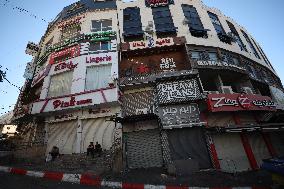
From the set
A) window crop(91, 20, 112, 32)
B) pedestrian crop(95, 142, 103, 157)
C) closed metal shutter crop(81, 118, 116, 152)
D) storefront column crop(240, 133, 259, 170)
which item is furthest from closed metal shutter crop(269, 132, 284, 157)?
window crop(91, 20, 112, 32)

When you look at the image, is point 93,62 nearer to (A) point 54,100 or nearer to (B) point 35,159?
(A) point 54,100

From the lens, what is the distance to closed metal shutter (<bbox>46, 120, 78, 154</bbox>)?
1720 cm

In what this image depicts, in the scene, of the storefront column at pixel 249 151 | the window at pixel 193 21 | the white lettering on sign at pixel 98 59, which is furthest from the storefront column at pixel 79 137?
the window at pixel 193 21

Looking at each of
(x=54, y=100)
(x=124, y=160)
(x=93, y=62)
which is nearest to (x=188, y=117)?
(x=124, y=160)

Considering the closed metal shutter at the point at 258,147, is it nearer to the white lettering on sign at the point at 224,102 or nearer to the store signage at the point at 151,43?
the white lettering on sign at the point at 224,102

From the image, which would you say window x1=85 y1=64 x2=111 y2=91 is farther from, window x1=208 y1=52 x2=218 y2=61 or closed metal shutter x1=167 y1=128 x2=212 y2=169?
window x1=208 y1=52 x2=218 y2=61

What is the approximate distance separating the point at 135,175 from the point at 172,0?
20.4 metres

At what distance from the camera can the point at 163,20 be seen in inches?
899

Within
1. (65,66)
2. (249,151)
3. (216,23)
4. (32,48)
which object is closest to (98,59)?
(65,66)

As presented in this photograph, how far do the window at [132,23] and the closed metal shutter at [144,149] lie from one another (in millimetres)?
10368

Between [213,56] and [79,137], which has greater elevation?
[213,56]

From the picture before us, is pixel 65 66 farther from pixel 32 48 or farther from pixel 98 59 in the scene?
pixel 32 48

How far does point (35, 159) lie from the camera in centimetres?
1577

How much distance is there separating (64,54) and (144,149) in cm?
1274
